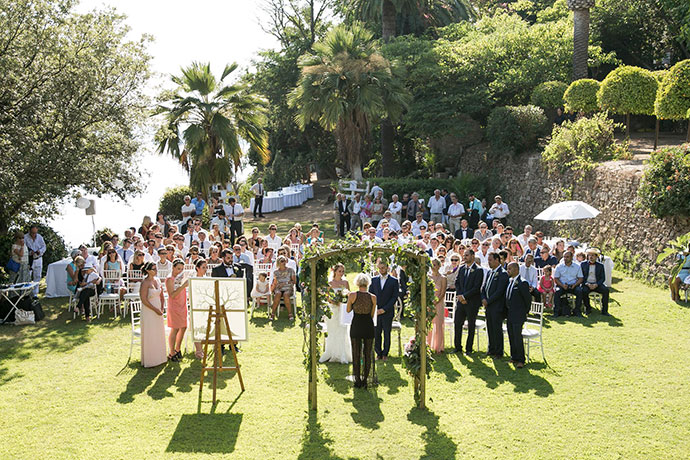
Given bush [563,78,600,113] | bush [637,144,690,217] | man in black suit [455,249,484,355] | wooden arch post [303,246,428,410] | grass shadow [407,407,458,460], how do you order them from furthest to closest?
bush [563,78,600,113] < bush [637,144,690,217] < man in black suit [455,249,484,355] < wooden arch post [303,246,428,410] < grass shadow [407,407,458,460]

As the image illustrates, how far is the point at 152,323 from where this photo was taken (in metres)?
10.0

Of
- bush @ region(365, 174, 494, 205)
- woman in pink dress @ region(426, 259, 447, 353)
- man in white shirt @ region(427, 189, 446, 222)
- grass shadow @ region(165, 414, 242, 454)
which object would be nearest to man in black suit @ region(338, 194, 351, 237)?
man in white shirt @ region(427, 189, 446, 222)

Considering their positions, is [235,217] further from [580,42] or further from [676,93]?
[580,42]

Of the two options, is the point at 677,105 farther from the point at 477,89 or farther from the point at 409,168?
the point at 409,168

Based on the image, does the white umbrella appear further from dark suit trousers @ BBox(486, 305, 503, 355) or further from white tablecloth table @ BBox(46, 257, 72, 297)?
white tablecloth table @ BBox(46, 257, 72, 297)

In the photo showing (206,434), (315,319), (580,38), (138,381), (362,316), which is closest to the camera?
(206,434)

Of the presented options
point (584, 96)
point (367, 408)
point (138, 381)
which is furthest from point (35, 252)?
point (584, 96)

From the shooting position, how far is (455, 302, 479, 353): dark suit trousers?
34.4 feet

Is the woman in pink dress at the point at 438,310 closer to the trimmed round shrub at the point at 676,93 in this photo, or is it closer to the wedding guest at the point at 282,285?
the wedding guest at the point at 282,285

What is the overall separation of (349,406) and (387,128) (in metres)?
21.2

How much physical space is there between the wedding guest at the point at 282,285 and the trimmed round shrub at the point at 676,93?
36.5 ft

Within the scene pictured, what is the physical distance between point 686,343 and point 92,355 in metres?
10.2

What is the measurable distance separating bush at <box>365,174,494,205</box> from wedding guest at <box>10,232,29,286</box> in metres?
13.2

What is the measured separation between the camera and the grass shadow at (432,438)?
23.3 ft
